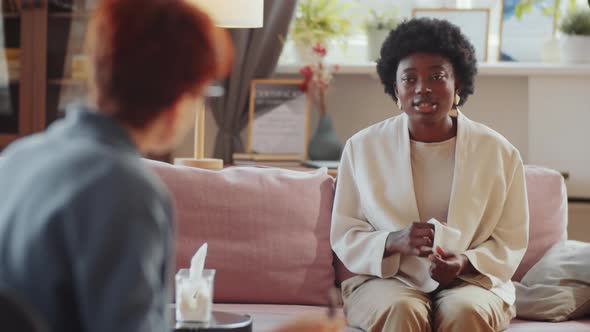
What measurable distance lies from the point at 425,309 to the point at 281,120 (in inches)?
63.7

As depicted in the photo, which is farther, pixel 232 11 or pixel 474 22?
pixel 474 22

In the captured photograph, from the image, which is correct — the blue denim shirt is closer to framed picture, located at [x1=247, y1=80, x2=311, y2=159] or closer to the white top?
the white top

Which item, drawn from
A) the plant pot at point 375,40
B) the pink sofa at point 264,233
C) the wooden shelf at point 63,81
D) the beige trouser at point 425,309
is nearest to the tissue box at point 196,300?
the beige trouser at point 425,309

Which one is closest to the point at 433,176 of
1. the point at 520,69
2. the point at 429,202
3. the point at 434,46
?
the point at 429,202

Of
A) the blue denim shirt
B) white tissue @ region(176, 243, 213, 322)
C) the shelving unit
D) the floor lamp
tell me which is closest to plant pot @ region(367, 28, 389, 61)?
the floor lamp

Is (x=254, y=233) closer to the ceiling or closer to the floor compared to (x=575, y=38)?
closer to the floor

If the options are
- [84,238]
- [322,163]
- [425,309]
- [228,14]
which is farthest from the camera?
[322,163]

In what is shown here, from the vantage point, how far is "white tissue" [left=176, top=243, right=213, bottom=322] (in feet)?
5.93

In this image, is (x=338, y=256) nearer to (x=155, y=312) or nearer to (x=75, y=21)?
(x=155, y=312)

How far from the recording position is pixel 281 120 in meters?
3.81

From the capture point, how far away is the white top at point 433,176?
2.53m

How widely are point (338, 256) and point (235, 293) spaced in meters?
0.31

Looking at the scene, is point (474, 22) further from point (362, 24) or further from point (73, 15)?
point (73, 15)

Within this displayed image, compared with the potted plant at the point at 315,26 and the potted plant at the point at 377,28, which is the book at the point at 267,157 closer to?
the potted plant at the point at 315,26
